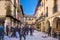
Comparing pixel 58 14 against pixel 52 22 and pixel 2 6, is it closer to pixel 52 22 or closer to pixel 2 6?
pixel 52 22

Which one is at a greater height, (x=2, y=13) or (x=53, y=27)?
(x=2, y=13)

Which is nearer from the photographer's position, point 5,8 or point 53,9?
point 5,8

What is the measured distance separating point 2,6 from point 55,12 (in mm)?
3194

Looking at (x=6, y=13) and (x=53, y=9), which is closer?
(x=6, y=13)

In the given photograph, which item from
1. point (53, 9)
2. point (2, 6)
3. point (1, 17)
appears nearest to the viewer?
point (1, 17)

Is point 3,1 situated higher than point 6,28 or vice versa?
point 3,1

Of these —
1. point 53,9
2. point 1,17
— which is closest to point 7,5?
point 1,17

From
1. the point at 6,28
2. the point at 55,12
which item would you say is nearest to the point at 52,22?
the point at 55,12

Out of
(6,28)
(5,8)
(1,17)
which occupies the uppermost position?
(5,8)

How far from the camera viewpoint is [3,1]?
33.1ft

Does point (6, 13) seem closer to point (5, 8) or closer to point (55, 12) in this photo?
point (5, 8)

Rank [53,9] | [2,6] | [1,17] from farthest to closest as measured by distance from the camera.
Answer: [53,9], [2,6], [1,17]

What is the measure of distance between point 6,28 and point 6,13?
871mm

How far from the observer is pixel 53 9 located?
10383 millimetres
